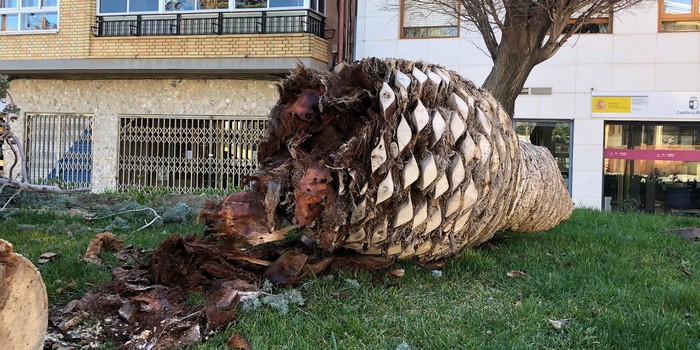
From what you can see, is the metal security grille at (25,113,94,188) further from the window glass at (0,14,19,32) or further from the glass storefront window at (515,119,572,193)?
the glass storefront window at (515,119,572,193)

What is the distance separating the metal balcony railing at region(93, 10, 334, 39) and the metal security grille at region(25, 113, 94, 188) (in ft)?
8.85

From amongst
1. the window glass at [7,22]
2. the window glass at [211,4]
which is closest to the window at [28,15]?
the window glass at [7,22]

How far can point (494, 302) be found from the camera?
2.70 meters

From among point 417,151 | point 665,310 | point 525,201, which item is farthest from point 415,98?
point 665,310

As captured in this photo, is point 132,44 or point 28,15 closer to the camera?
point 132,44

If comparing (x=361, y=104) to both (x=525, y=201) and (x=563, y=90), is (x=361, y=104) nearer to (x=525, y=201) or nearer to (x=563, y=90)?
(x=525, y=201)

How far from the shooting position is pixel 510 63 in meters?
6.65

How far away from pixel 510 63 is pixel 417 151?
4.46m

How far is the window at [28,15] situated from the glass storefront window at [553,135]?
1230cm

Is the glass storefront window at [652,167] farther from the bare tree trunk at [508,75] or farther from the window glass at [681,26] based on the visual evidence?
the bare tree trunk at [508,75]

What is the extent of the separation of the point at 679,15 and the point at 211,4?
1070cm

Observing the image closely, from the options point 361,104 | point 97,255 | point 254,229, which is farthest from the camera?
point 97,255

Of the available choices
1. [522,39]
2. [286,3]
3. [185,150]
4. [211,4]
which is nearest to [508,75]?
[522,39]

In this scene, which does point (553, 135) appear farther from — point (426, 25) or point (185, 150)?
point (185, 150)
